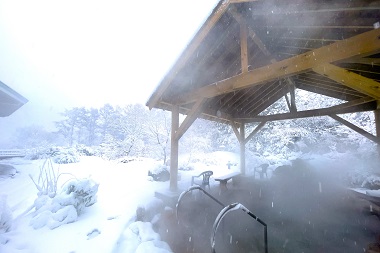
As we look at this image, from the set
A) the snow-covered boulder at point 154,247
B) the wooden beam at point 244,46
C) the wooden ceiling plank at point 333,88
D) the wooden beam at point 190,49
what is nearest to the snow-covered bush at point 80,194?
the snow-covered boulder at point 154,247

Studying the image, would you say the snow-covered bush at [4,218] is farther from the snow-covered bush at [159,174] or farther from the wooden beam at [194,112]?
the snow-covered bush at [159,174]

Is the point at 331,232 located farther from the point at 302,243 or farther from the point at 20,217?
the point at 20,217

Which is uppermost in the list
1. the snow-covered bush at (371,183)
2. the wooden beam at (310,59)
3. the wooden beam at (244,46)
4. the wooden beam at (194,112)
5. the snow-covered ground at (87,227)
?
the wooden beam at (244,46)

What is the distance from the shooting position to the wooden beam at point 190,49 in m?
4.13

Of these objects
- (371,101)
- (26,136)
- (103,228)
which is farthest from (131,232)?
(26,136)

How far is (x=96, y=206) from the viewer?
17.6 ft

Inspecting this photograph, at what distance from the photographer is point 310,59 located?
11.0ft

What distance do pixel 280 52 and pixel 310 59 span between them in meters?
3.15

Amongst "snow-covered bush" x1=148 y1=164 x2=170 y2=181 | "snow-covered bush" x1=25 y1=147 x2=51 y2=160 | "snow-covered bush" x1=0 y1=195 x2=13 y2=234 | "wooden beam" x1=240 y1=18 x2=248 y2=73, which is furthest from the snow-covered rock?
"snow-covered bush" x1=25 y1=147 x2=51 y2=160

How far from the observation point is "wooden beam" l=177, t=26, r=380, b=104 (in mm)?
2725

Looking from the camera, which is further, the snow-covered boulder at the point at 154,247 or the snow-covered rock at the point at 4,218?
the snow-covered rock at the point at 4,218

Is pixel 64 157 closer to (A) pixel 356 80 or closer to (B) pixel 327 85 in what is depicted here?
(A) pixel 356 80

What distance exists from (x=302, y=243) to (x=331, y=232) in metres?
1.11

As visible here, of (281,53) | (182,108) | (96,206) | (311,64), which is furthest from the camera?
(182,108)
